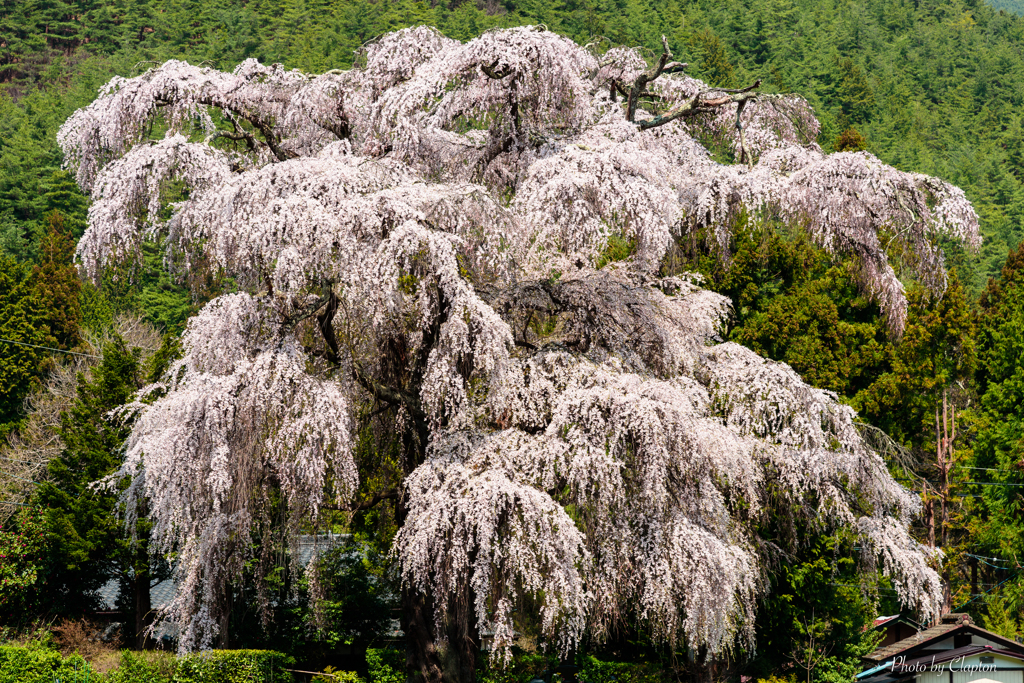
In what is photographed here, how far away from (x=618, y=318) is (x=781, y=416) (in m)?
3.40

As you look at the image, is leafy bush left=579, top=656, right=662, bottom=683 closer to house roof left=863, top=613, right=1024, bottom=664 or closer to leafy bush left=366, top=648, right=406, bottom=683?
leafy bush left=366, top=648, right=406, bottom=683

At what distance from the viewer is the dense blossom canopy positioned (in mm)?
13414

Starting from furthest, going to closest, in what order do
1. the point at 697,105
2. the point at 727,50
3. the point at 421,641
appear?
1. the point at 727,50
2. the point at 697,105
3. the point at 421,641

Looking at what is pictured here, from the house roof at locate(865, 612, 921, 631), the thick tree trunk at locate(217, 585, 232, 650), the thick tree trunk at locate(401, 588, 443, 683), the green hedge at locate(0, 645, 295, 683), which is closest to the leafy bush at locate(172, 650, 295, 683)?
the green hedge at locate(0, 645, 295, 683)

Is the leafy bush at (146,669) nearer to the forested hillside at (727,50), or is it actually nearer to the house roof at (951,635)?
the house roof at (951,635)

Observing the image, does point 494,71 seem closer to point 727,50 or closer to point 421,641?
point 421,641

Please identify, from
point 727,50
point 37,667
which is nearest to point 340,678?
point 37,667

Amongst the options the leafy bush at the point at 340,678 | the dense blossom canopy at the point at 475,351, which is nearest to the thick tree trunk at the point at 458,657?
the dense blossom canopy at the point at 475,351

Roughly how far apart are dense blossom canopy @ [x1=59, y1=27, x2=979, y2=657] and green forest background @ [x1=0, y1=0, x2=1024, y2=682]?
5.91 ft

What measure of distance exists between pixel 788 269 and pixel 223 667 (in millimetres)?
13056

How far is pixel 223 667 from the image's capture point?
53.6 ft

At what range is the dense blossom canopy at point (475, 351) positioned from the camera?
44.0 ft

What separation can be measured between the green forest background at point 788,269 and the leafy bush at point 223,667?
415 cm

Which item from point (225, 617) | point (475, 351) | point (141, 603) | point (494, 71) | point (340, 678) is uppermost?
point (494, 71)
